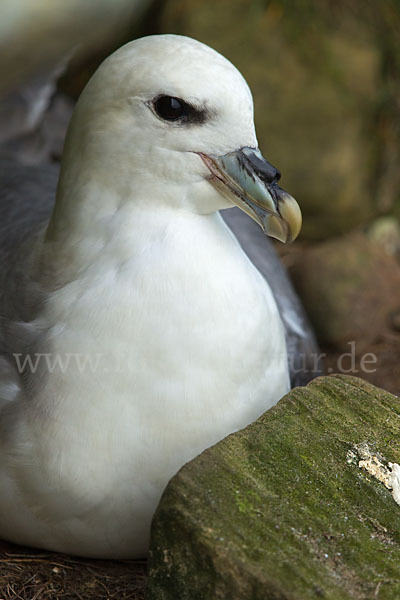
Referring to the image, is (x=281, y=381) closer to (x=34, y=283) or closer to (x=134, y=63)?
(x=34, y=283)

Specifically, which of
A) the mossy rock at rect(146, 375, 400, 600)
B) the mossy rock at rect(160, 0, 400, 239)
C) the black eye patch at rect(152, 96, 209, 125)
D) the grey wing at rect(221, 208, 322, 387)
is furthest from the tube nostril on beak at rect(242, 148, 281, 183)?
the mossy rock at rect(160, 0, 400, 239)

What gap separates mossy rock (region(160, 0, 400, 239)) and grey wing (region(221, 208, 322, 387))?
43.5 inches

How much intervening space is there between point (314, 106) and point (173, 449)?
2.90 m

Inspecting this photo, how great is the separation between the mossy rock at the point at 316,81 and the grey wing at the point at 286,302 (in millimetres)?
1105

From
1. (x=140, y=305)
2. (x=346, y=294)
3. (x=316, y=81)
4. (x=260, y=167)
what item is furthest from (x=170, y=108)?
(x=316, y=81)

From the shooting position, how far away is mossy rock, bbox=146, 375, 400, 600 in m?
1.81

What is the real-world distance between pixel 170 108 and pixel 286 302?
1.40 metres

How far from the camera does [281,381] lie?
2.58 m

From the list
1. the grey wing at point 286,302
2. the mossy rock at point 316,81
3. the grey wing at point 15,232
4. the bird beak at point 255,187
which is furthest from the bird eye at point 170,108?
the mossy rock at point 316,81

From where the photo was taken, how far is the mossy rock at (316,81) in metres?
4.58

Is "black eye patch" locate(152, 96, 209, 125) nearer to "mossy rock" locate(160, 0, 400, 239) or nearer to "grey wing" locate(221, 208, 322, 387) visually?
"grey wing" locate(221, 208, 322, 387)

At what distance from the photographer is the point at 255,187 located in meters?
2.24

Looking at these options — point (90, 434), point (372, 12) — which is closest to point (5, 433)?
point (90, 434)

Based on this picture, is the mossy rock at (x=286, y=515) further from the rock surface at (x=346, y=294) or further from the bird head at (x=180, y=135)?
the rock surface at (x=346, y=294)
